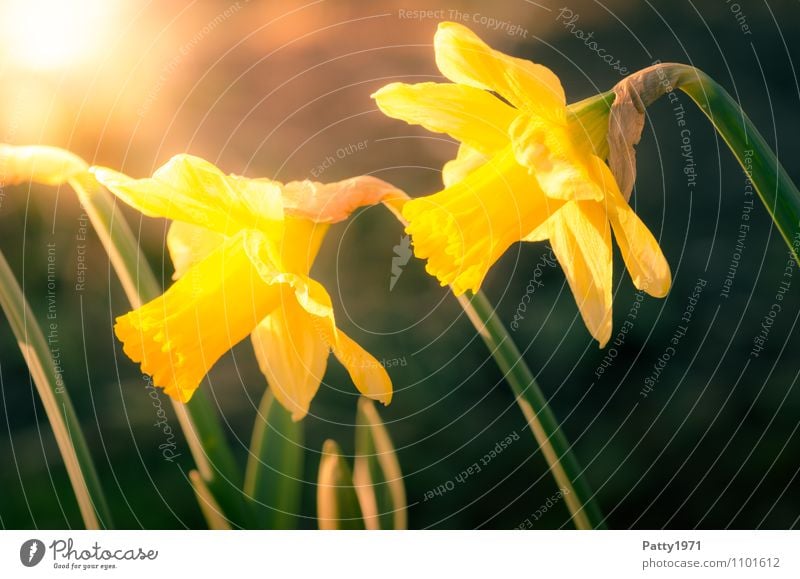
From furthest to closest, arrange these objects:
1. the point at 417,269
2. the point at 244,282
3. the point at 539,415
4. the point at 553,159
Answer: the point at 417,269 < the point at 539,415 < the point at 244,282 < the point at 553,159

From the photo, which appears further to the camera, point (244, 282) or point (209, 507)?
point (209, 507)

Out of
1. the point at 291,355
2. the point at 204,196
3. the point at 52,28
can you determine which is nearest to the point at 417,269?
the point at 291,355

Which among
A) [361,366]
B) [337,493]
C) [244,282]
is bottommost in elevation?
[337,493]

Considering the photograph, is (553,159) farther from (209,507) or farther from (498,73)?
(209,507)

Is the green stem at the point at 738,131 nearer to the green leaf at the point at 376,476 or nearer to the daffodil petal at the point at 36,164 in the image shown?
the green leaf at the point at 376,476

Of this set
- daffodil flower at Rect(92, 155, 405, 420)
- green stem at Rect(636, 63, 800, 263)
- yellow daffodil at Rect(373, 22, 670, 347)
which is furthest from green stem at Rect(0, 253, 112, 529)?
green stem at Rect(636, 63, 800, 263)

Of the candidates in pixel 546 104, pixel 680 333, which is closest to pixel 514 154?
pixel 546 104
